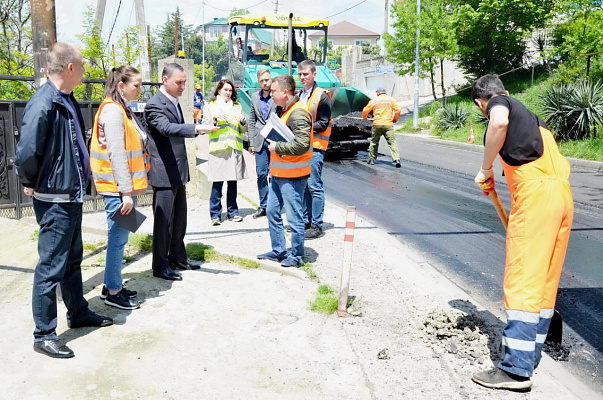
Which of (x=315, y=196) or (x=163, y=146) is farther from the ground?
(x=163, y=146)

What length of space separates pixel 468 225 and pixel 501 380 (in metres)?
4.77

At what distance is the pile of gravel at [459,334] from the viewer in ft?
13.5

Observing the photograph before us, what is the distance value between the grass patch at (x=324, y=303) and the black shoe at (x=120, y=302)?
4.70 ft

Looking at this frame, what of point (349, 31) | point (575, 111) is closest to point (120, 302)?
point (575, 111)

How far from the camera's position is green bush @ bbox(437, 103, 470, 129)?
76.7ft

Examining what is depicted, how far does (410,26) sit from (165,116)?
25260 mm

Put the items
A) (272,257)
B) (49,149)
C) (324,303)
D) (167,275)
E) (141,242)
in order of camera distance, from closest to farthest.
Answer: (49,149) → (324,303) → (167,275) → (272,257) → (141,242)

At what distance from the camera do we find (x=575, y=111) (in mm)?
16891

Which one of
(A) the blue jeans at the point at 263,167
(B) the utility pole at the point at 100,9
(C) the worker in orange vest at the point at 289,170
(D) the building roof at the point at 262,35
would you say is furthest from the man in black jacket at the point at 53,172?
(B) the utility pole at the point at 100,9

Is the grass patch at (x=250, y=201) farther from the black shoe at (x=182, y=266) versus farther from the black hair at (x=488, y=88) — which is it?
the black hair at (x=488, y=88)

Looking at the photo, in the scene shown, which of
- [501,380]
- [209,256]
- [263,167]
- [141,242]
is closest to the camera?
[501,380]

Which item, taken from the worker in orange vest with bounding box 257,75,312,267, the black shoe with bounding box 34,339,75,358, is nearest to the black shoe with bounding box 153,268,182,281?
the worker in orange vest with bounding box 257,75,312,267

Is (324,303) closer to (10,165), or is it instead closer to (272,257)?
(272,257)

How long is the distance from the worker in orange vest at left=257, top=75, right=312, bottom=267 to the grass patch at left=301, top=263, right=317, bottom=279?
0.19 ft
